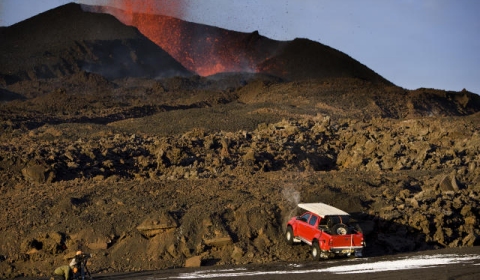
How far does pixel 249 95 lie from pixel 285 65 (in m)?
32.3

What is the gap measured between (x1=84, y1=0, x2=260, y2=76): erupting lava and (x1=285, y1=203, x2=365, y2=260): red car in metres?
86.3

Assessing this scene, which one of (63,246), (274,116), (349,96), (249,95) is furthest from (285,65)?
(63,246)

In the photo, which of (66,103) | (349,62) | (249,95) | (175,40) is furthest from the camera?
(175,40)

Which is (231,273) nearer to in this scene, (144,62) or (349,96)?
(349,96)

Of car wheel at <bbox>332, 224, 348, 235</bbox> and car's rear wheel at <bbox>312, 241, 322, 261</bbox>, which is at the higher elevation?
car wheel at <bbox>332, 224, 348, 235</bbox>

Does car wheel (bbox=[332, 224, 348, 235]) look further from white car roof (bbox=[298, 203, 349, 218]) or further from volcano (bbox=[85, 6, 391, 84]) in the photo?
volcano (bbox=[85, 6, 391, 84])

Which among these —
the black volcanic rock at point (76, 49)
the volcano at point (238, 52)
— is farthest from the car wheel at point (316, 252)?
the black volcanic rock at point (76, 49)

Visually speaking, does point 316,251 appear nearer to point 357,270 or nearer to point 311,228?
point 311,228

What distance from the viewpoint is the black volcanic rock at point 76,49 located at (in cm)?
9694

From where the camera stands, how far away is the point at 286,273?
728 inches

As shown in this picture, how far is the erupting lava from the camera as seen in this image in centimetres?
11162

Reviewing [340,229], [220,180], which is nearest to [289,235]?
[340,229]

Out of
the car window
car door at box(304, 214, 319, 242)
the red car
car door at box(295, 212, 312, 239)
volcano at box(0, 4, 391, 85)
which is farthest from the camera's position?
volcano at box(0, 4, 391, 85)

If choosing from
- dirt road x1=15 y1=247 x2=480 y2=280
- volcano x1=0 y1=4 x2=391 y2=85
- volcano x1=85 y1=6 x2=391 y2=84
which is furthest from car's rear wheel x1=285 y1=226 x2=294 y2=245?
volcano x1=85 y1=6 x2=391 y2=84
